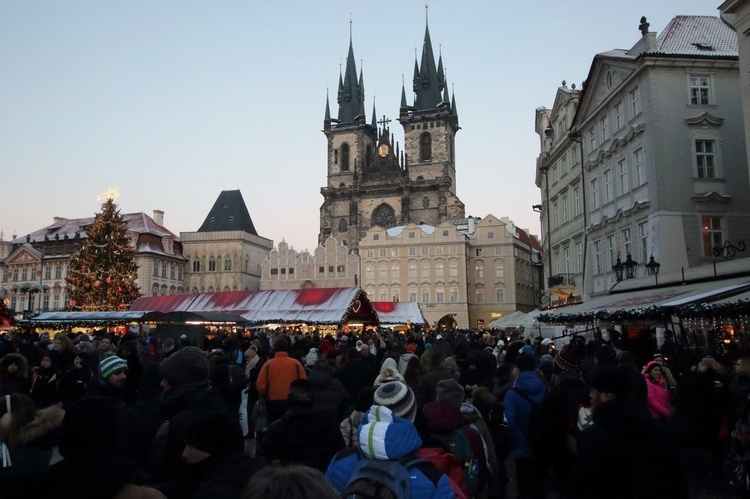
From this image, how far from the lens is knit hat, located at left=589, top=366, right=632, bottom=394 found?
3.88 m

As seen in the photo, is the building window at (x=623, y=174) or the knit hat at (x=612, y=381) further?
the building window at (x=623, y=174)

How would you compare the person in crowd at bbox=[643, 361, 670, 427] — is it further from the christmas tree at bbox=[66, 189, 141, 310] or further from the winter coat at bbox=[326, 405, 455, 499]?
the christmas tree at bbox=[66, 189, 141, 310]

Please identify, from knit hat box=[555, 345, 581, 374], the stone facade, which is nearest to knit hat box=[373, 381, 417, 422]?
knit hat box=[555, 345, 581, 374]

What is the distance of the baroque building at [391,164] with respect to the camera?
7719 cm

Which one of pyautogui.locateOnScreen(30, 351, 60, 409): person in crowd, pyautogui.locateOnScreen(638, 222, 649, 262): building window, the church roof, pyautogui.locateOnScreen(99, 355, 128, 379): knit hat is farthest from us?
the church roof

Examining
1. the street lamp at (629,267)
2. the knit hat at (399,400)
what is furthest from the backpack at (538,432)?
the street lamp at (629,267)

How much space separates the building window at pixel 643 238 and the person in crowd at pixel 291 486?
22167mm

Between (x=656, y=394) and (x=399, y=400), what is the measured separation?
4639mm

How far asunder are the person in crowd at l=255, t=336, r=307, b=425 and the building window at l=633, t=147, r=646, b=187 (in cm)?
1796

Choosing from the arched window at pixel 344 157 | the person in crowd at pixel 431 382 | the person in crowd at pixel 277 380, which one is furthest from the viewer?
the arched window at pixel 344 157

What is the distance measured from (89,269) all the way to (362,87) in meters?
60.9

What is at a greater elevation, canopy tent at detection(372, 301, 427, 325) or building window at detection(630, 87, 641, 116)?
building window at detection(630, 87, 641, 116)

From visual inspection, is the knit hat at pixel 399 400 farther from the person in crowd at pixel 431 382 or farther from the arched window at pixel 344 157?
the arched window at pixel 344 157

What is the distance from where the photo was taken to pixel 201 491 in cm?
297
